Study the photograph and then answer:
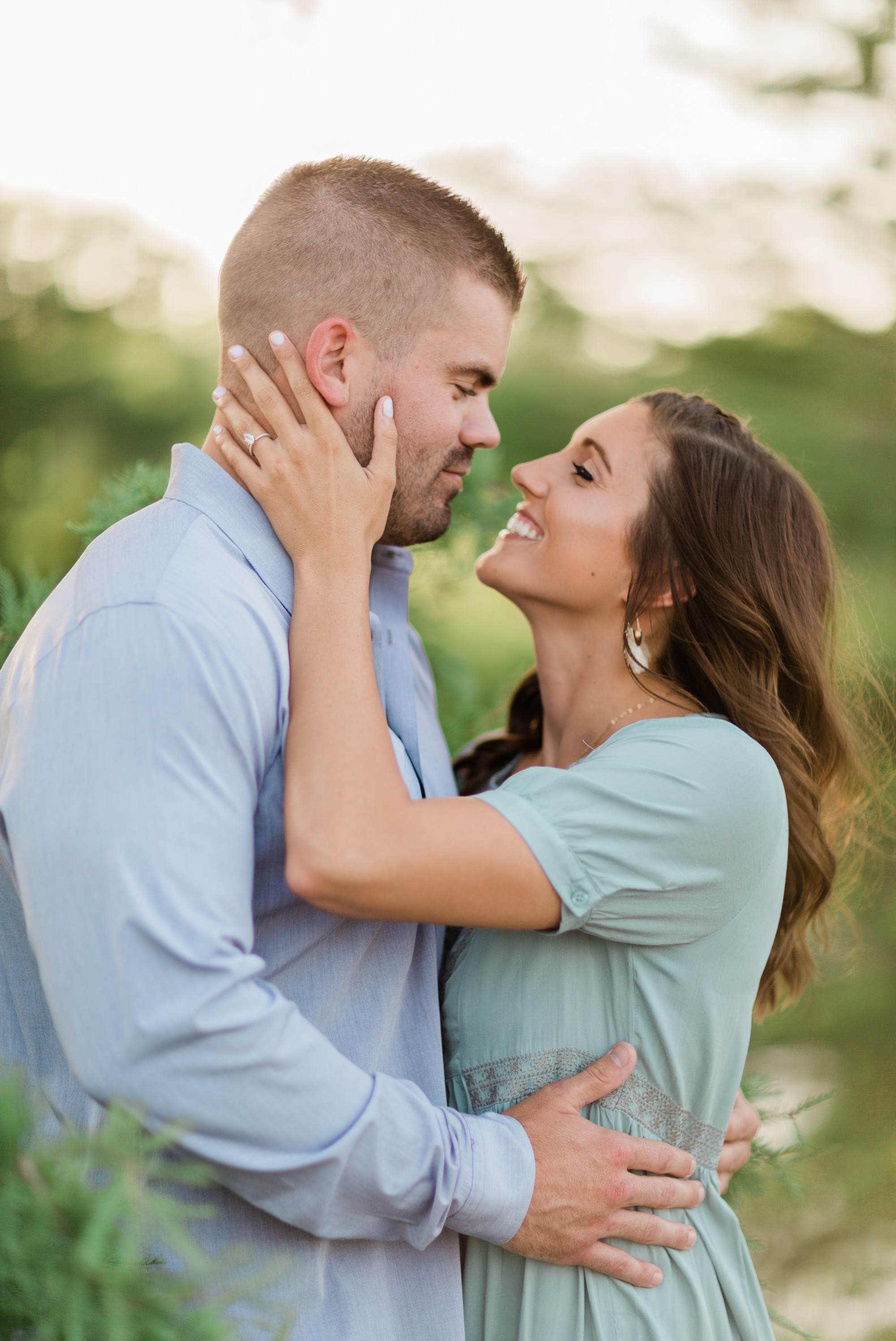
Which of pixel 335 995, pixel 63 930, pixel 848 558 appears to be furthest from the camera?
pixel 848 558

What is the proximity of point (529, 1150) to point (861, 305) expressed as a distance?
5.22 metres

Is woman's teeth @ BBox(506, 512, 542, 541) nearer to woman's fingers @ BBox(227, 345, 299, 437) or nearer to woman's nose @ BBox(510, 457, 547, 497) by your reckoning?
woman's nose @ BBox(510, 457, 547, 497)

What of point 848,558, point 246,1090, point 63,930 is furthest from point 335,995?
point 848,558

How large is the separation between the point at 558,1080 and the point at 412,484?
0.94 metres

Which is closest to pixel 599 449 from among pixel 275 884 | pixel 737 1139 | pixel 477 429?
pixel 477 429

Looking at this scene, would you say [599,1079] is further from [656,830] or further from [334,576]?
[334,576]

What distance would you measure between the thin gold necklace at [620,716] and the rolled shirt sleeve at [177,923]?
2.72ft

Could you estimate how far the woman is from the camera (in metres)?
1.32

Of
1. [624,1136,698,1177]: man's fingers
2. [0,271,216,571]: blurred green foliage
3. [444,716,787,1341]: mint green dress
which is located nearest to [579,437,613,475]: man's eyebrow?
[444,716,787,1341]: mint green dress

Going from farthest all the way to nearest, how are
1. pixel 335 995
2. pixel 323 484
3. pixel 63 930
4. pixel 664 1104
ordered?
pixel 664 1104, pixel 323 484, pixel 335 995, pixel 63 930

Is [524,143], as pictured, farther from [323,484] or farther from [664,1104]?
[664,1104]

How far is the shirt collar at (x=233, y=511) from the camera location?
4.68 ft

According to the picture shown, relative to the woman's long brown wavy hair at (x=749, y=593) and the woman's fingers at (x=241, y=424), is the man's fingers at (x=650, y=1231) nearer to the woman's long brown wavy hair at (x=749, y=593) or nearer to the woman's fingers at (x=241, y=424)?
the woman's long brown wavy hair at (x=749, y=593)

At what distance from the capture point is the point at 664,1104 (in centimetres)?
158
